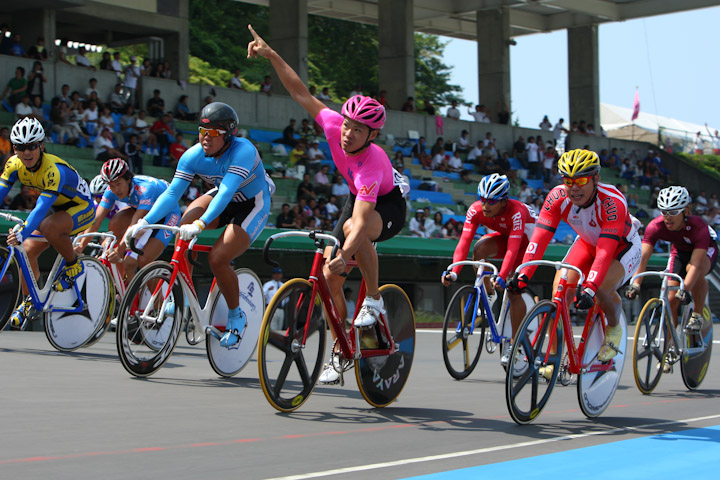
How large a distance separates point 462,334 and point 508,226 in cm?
129

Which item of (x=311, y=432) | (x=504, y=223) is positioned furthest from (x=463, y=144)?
(x=311, y=432)

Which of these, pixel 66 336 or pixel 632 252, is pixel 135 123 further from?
pixel 632 252

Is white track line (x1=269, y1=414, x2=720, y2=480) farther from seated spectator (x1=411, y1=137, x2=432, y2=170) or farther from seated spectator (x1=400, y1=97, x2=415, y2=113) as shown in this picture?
seated spectator (x1=400, y1=97, x2=415, y2=113)

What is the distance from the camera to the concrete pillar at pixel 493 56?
36500mm

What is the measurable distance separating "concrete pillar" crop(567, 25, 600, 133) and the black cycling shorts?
3383 centimetres

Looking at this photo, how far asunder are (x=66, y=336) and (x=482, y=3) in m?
29.0

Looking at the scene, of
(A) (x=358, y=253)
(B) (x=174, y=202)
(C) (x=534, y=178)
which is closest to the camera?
(A) (x=358, y=253)

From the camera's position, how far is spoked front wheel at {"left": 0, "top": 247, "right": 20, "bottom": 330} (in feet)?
31.3

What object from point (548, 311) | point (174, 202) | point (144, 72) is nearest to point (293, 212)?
point (144, 72)

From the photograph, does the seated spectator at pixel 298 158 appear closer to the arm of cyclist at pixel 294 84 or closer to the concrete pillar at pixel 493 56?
the arm of cyclist at pixel 294 84

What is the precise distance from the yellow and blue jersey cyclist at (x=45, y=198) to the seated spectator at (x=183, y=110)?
12255 millimetres

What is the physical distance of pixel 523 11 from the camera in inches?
1567

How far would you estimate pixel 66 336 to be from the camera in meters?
10.1

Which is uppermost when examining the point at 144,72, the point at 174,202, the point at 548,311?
the point at 144,72
